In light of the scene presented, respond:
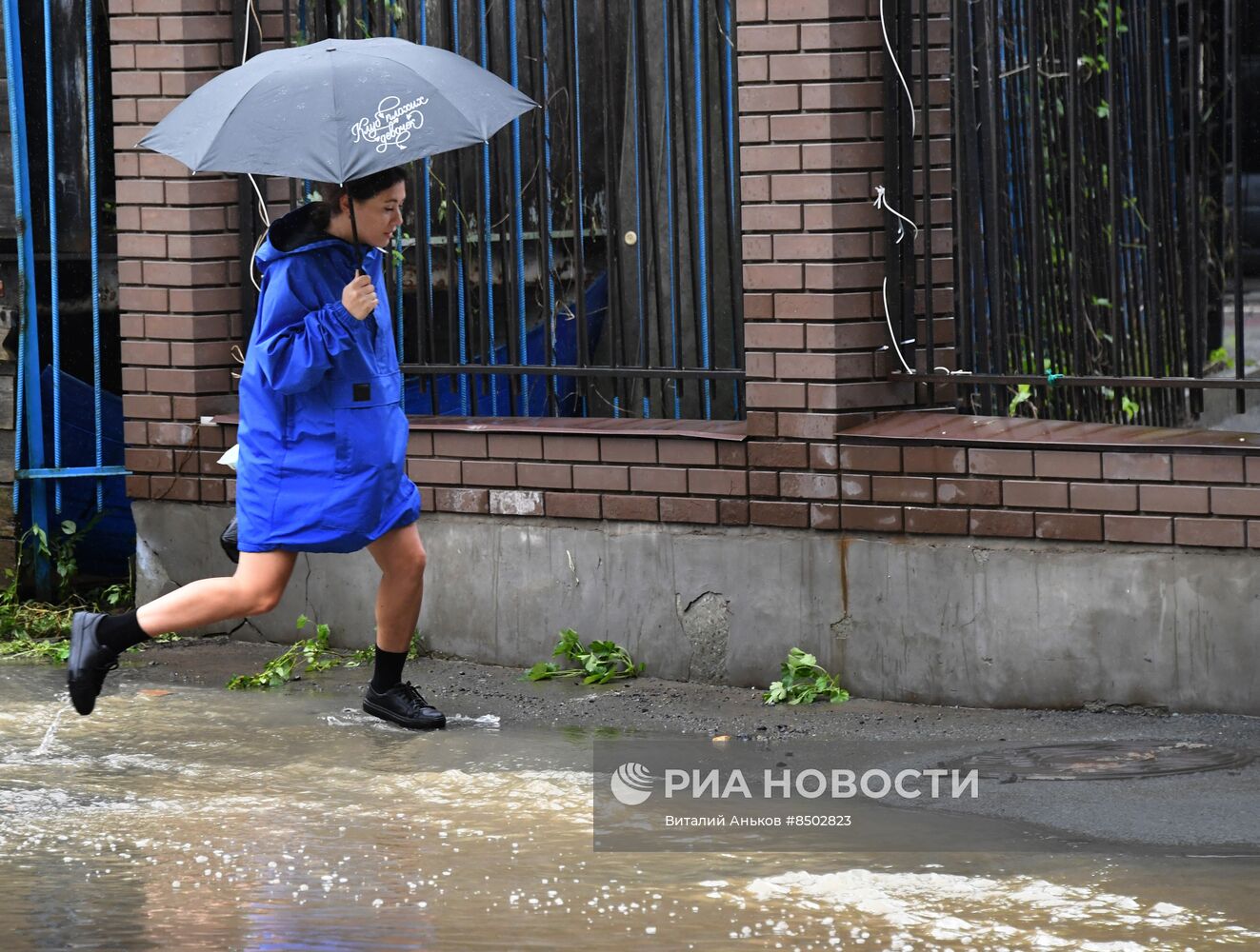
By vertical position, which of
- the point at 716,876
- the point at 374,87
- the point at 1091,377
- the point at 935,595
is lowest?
the point at 716,876

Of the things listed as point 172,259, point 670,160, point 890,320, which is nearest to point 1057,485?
point 890,320

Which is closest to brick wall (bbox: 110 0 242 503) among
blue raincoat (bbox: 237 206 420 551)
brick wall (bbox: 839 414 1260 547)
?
blue raincoat (bbox: 237 206 420 551)

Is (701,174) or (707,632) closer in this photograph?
(707,632)

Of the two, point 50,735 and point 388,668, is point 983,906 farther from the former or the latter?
point 50,735

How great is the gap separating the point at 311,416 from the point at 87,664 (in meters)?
0.94

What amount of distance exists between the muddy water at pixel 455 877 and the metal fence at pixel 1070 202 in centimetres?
181

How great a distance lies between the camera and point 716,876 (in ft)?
13.5

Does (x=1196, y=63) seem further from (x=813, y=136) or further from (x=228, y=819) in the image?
(x=228, y=819)

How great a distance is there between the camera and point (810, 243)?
573cm

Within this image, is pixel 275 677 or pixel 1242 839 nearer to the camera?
pixel 1242 839

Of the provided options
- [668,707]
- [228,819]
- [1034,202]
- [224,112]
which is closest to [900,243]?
[1034,202]

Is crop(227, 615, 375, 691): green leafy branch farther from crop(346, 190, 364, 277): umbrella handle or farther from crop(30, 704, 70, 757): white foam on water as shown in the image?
crop(346, 190, 364, 277): umbrella handle

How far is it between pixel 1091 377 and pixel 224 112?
251 cm

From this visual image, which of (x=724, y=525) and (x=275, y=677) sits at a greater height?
(x=724, y=525)
